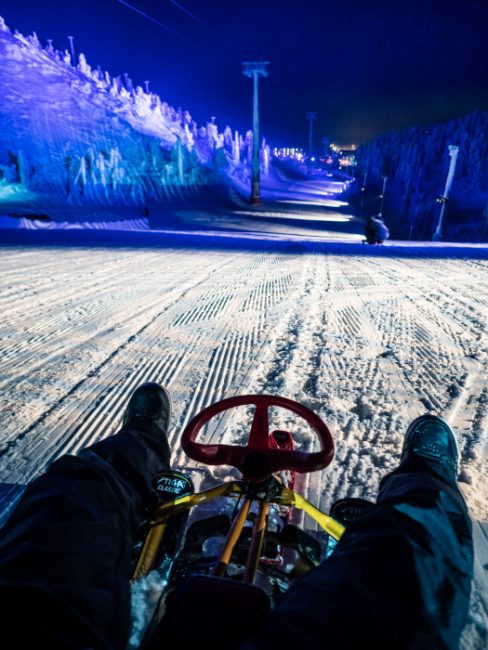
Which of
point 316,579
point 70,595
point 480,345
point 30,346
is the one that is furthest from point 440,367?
point 30,346

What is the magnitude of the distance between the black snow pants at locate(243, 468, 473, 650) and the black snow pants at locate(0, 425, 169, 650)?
1.46 feet

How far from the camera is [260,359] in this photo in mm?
3723

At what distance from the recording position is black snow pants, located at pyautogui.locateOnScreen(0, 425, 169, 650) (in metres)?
0.98

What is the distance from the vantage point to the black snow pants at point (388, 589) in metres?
0.94

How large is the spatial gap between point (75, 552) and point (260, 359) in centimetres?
264

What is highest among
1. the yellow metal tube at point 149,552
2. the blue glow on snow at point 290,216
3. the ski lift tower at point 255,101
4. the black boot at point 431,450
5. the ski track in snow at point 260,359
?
the ski lift tower at point 255,101

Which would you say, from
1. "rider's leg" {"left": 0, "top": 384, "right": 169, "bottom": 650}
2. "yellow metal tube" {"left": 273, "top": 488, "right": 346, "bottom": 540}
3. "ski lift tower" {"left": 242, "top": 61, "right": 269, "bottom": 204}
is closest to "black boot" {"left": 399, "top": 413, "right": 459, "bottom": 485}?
"yellow metal tube" {"left": 273, "top": 488, "right": 346, "bottom": 540}

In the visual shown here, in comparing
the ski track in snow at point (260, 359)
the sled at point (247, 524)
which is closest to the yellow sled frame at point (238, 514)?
the sled at point (247, 524)

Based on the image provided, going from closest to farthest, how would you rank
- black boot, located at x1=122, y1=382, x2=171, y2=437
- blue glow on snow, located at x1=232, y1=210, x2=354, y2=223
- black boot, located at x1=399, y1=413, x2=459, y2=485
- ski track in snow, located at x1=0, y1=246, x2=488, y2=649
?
1. black boot, located at x1=399, y1=413, x2=459, y2=485
2. black boot, located at x1=122, y1=382, x2=171, y2=437
3. ski track in snow, located at x1=0, y1=246, x2=488, y2=649
4. blue glow on snow, located at x1=232, y1=210, x2=354, y2=223

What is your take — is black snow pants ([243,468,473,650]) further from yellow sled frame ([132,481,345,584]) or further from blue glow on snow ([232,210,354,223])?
blue glow on snow ([232,210,354,223])

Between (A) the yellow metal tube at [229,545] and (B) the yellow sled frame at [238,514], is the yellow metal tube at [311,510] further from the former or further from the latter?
(A) the yellow metal tube at [229,545]

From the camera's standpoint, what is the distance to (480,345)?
13.5 ft

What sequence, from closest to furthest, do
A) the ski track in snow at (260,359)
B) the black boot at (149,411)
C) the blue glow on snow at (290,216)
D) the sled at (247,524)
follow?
the sled at (247,524)
the black boot at (149,411)
the ski track in snow at (260,359)
the blue glow on snow at (290,216)

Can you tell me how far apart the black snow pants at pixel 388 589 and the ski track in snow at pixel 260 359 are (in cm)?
55
